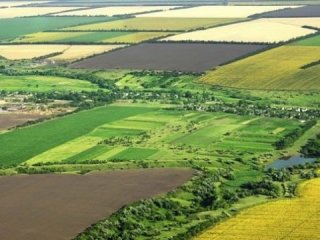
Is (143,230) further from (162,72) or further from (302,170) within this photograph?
(162,72)

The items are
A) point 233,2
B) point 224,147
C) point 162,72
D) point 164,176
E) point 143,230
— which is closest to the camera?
point 143,230

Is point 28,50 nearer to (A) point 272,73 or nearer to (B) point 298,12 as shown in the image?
(A) point 272,73

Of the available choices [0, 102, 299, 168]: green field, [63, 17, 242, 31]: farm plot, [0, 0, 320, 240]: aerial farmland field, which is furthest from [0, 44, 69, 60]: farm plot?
[0, 102, 299, 168]: green field

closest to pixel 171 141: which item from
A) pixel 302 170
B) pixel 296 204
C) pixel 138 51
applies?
pixel 302 170

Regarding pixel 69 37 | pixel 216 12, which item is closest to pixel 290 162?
pixel 69 37

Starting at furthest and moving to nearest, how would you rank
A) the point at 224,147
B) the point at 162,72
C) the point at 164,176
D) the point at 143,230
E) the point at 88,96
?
the point at 162,72, the point at 88,96, the point at 224,147, the point at 164,176, the point at 143,230

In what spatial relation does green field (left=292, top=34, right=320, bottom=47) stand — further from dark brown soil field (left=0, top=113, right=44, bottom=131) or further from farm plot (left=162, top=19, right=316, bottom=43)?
dark brown soil field (left=0, top=113, right=44, bottom=131)

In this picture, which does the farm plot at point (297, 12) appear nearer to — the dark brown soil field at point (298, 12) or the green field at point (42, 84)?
the dark brown soil field at point (298, 12)
